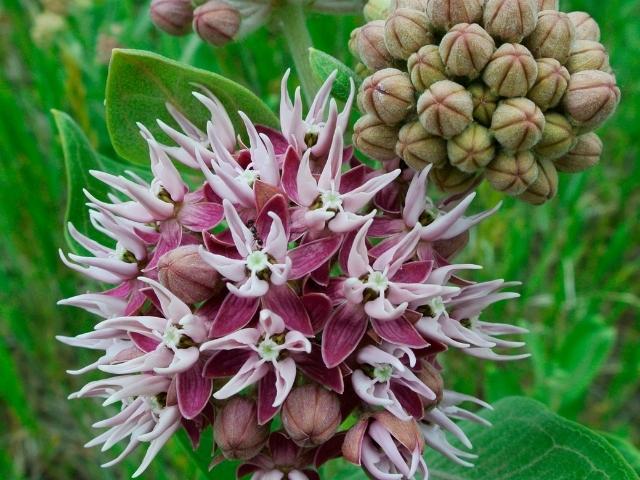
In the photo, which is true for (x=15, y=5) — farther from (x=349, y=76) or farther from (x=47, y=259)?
(x=349, y=76)

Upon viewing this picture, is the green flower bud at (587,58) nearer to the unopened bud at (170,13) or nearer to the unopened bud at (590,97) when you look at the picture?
the unopened bud at (590,97)

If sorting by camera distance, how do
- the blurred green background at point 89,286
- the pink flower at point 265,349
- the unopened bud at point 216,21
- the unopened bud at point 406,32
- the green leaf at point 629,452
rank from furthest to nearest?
the blurred green background at point 89,286 < the green leaf at point 629,452 < the unopened bud at point 216,21 < the unopened bud at point 406,32 < the pink flower at point 265,349

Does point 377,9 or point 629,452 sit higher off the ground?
point 377,9

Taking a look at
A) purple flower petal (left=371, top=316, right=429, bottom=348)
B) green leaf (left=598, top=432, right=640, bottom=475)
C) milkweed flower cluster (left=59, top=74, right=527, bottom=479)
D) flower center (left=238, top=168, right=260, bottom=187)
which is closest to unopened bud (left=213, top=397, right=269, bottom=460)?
milkweed flower cluster (left=59, top=74, right=527, bottom=479)

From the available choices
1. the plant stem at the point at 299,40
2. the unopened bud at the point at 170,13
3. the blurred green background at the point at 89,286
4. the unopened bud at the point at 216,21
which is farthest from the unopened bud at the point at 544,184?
the blurred green background at the point at 89,286

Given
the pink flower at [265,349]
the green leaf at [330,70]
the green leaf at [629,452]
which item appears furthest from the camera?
the green leaf at [629,452]

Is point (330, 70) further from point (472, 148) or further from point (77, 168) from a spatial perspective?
point (77, 168)

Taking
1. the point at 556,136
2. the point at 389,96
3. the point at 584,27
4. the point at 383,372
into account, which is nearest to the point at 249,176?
the point at 389,96
